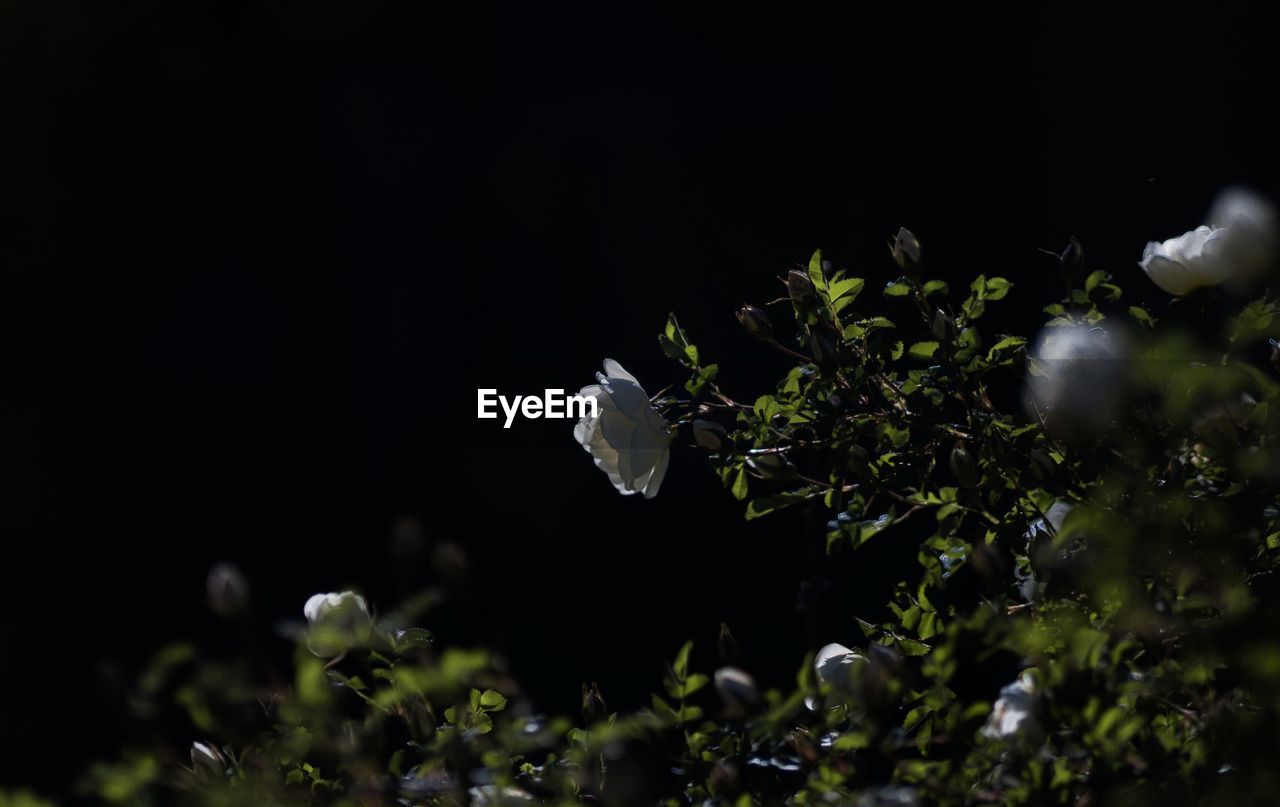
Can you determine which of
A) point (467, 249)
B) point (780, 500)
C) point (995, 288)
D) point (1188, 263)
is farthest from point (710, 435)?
point (467, 249)

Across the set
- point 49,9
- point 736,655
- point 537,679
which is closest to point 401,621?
point 736,655

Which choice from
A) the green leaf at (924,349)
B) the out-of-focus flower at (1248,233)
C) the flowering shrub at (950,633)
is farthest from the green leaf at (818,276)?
the out-of-focus flower at (1248,233)

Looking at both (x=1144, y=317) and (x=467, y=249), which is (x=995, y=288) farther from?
(x=467, y=249)

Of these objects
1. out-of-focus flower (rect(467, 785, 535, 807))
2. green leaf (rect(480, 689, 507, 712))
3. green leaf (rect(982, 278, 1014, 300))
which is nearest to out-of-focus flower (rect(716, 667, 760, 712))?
out-of-focus flower (rect(467, 785, 535, 807))

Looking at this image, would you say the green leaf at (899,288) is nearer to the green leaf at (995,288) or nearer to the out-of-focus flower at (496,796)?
the green leaf at (995,288)

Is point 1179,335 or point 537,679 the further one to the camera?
point 537,679

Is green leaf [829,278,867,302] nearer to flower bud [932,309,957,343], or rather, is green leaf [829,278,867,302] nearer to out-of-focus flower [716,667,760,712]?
flower bud [932,309,957,343]

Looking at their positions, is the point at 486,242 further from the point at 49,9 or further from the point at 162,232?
the point at 49,9
